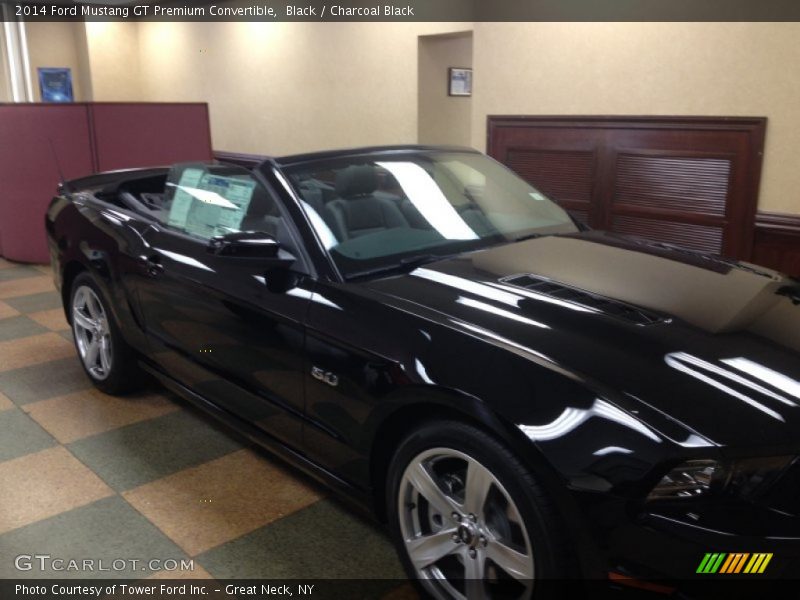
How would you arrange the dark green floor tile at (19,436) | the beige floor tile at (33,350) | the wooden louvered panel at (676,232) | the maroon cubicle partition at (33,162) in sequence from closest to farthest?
the dark green floor tile at (19,436) < the beige floor tile at (33,350) < the wooden louvered panel at (676,232) < the maroon cubicle partition at (33,162)

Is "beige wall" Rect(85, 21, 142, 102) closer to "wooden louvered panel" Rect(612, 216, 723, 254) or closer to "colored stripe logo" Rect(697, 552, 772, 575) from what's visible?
"wooden louvered panel" Rect(612, 216, 723, 254)

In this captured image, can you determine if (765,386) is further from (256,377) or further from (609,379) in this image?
(256,377)

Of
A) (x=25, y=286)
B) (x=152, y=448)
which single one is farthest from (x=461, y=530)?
(x=25, y=286)

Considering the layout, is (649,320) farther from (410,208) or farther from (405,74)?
(405,74)

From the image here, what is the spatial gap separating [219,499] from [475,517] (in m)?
1.21

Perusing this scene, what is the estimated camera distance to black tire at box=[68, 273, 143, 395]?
334 cm

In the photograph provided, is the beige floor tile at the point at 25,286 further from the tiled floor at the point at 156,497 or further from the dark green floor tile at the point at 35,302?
the tiled floor at the point at 156,497

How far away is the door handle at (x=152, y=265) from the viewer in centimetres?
284

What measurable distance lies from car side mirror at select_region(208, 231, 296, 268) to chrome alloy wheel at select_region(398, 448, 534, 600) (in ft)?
2.66

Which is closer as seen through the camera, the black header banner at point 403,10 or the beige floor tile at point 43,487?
the beige floor tile at point 43,487

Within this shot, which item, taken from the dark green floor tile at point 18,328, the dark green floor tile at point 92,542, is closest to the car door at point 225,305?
the dark green floor tile at point 92,542

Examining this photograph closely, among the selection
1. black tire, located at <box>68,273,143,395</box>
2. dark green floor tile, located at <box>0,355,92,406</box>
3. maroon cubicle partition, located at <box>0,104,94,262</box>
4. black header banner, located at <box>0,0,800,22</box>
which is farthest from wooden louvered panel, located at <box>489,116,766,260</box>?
maroon cubicle partition, located at <box>0,104,94,262</box>

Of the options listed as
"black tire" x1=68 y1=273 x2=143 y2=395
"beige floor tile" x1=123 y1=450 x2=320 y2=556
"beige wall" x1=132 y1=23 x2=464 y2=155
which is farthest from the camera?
"beige wall" x1=132 y1=23 x2=464 y2=155

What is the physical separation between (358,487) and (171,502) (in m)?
0.86
